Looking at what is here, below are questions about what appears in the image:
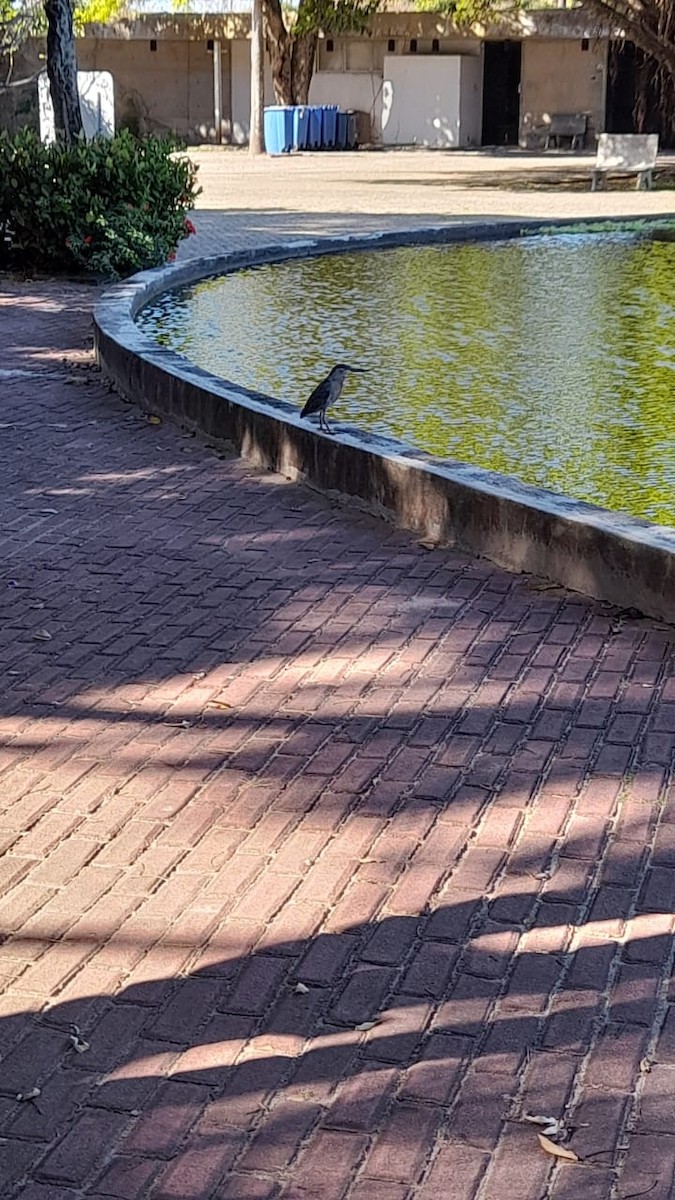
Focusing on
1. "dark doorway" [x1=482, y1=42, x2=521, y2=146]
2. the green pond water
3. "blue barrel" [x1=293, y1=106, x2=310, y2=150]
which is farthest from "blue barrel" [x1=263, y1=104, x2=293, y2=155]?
the green pond water

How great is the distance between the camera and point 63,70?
16.9 m

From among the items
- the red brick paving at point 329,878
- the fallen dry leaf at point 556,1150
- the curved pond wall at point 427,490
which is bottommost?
the red brick paving at point 329,878

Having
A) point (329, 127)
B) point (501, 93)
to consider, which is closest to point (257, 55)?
point (329, 127)

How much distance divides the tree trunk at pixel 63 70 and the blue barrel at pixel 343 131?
69.6 feet

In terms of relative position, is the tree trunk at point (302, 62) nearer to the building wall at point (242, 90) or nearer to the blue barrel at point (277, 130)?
the blue barrel at point (277, 130)

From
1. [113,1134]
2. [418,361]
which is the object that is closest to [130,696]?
[113,1134]

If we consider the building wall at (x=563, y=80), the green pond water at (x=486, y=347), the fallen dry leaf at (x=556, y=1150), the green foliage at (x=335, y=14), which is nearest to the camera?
the fallen dry leaf at (x=556, y=1150)

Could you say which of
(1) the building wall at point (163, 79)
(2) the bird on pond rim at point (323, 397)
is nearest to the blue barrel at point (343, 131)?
(1) the building wall at point (163, 79)

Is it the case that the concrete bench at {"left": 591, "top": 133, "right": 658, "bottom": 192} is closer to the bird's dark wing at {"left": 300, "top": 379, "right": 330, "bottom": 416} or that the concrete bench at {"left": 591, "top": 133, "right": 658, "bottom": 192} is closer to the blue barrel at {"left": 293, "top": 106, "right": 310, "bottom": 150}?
the blue barrel at {"left": 293, "top": 106, "right": 310, "bottom": 150}

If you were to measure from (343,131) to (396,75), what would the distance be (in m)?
1.76

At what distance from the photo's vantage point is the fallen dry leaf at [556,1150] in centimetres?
296

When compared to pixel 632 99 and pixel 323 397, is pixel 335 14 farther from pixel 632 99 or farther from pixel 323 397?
pixel 323 397

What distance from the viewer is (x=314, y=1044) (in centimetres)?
336

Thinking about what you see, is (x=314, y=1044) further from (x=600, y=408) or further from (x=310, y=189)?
(x=310, y=189)
